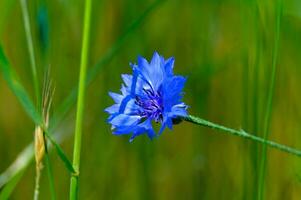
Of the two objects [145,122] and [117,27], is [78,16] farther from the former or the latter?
[145,122]

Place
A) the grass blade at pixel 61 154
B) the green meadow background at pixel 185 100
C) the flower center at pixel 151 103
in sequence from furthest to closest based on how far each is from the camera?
1. the green meadow background at pixel 185 100
2. the flower center at pixel 151 103
3. the grass blade at pixel 61 154

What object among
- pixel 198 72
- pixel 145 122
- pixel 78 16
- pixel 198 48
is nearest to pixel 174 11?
pixel 198 48

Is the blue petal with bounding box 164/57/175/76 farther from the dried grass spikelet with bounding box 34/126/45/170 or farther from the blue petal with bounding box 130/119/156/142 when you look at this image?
the dried grass spikelet with bounding box 34/126/45/170

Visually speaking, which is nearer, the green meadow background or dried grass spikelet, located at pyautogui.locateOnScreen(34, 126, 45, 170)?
dried grass spikelet, located at pyautogui.locateOnScreen(34, 126, 45, 170)

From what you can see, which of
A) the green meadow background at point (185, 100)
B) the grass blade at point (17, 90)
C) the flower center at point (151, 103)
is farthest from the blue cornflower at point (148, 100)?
the green meadow background at point (185, 100)

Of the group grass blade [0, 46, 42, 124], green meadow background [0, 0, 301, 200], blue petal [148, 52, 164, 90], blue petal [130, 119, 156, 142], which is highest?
green meadow background [0, 0, 301, 200]

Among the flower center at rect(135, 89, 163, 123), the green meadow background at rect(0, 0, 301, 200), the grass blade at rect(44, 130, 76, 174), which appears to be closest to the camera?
the grass blade at rect(44, 130, 76, 174)

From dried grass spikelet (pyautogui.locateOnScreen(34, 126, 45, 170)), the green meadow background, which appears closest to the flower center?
dried grass spikelet (pyautogui.locateOnScreen(34, 126, 45, 170))

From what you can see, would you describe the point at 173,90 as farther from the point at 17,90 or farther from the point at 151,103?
the point at 17,90

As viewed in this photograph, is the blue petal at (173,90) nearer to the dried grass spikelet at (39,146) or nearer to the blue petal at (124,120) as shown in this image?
the blue petal at (124,120)
